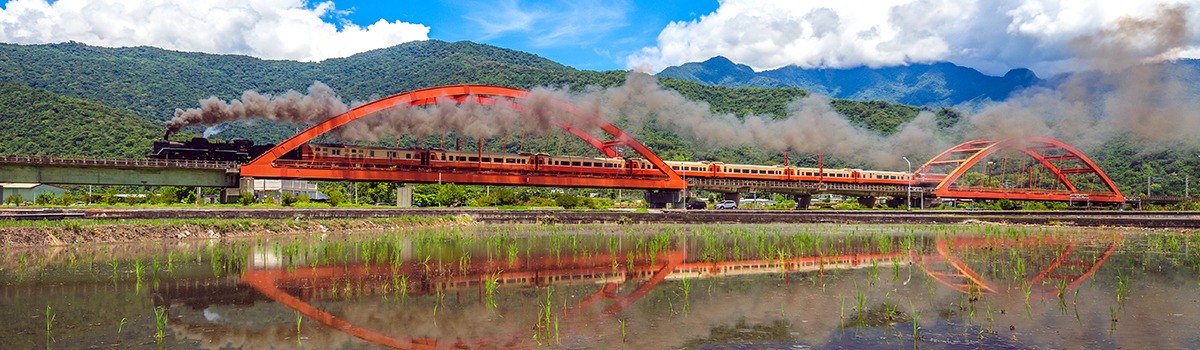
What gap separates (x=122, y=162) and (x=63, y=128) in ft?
190

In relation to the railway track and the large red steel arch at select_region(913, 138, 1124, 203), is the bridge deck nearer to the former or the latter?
the railway track

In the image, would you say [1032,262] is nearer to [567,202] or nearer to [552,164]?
[552,164]

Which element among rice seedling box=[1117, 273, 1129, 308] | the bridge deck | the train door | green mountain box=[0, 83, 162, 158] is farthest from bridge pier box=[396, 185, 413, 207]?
rice seedling box=[1117, 273, 1129, 308]

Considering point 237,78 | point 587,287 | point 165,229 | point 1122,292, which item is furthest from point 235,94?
point 1122,292

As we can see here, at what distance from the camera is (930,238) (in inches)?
1265

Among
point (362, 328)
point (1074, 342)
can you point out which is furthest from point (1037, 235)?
point (362, 328)

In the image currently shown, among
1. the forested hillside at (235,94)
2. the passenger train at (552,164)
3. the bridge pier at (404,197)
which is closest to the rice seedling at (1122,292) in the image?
the passenger train at (552,164)

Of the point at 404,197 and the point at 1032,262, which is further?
the point at 404,197

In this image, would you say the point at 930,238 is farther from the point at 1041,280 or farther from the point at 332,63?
the point at 332,63

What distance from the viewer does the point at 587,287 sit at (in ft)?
50.1

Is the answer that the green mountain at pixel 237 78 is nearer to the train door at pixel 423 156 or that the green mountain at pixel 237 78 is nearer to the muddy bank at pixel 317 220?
the train door at pixel 423 156

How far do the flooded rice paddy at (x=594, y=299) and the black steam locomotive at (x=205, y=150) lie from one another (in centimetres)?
2847

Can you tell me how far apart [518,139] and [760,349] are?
391ft

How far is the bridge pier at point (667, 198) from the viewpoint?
67.0m
